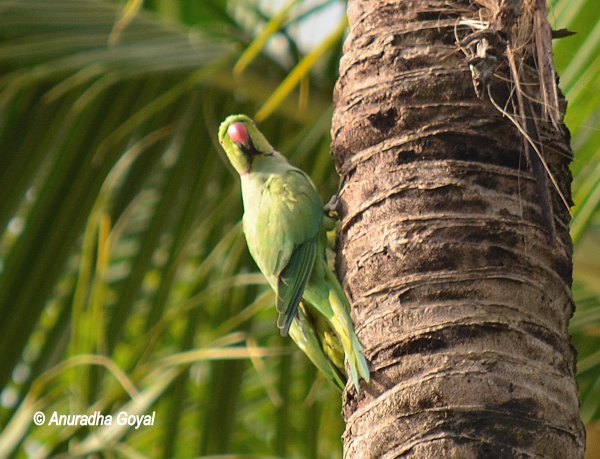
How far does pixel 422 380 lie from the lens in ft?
4.54

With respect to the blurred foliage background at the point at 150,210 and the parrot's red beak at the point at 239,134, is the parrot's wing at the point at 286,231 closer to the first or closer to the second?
the parrot's red beak at the point at 239,134

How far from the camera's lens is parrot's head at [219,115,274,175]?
2373 millimetres

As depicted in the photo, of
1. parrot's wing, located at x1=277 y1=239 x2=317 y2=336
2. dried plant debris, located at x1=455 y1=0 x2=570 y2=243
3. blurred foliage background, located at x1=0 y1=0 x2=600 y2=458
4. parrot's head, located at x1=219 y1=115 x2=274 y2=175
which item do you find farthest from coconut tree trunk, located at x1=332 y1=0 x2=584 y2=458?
blurred foliage background, located at x1=0 y1=0 x2=600 y2=458

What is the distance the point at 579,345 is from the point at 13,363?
4.93 ft

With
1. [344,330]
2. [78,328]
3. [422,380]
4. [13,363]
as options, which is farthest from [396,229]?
[13,363]

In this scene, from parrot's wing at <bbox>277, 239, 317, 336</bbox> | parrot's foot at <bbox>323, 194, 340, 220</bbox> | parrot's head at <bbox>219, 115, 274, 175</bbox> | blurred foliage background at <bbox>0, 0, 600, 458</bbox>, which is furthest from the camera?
blurred foliage background at <bbox>0, 0, 600, 458</bbox>

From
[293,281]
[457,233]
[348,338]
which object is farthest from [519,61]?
[293,281]

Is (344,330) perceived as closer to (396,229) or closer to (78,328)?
(396,229)

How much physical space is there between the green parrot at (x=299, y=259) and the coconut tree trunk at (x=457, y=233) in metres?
0.33

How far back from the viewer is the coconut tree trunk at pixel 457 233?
4.45ft

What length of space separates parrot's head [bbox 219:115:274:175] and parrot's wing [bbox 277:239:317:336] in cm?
37

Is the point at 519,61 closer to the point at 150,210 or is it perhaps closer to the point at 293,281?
the point at 293,281

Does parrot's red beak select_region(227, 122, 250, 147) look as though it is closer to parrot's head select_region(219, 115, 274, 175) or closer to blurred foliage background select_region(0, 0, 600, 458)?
parrot's head select_region(219, 115, 274, 175)

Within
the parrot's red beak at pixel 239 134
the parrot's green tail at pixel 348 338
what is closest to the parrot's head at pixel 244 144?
the parrot's red beak at pixel 239 134
